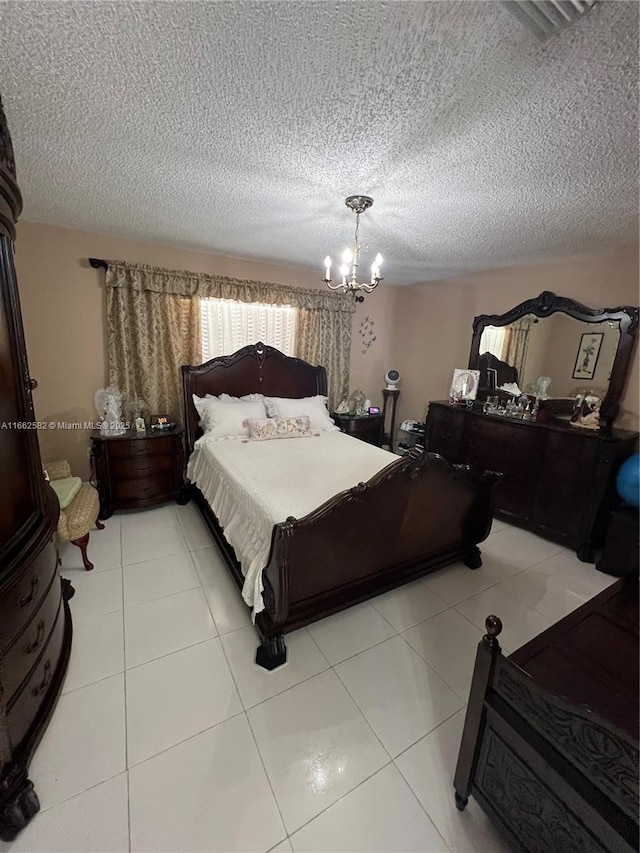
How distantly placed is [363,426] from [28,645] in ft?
10.9

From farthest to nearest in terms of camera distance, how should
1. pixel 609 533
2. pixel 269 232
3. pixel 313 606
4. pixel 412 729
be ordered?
pixel 269 232 < pixel 609 533 < pixel 313 606 < pixel 412 729

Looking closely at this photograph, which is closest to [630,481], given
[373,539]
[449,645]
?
[449,645]

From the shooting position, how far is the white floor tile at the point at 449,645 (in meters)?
1.58

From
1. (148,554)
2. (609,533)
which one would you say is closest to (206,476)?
(148,554)

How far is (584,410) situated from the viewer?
271 centimetres

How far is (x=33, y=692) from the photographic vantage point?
3.99ft

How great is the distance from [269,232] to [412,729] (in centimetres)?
314

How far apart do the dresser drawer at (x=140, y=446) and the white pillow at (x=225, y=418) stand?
0.35 m

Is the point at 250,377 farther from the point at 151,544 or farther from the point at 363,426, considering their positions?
the point at 151,544

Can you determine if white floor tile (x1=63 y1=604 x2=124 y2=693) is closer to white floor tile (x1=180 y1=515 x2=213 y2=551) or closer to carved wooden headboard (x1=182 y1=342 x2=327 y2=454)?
white floor tile (x1=180 y1=515 x2=213 y2=551)

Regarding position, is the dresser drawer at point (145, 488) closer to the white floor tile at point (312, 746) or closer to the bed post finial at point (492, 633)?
the white floor tile at point (312, 746)

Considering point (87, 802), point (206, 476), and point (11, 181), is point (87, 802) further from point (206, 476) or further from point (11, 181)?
point (11, 181)

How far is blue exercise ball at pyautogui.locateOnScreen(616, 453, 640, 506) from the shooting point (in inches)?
86.4

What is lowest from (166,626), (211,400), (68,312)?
(166,626)
